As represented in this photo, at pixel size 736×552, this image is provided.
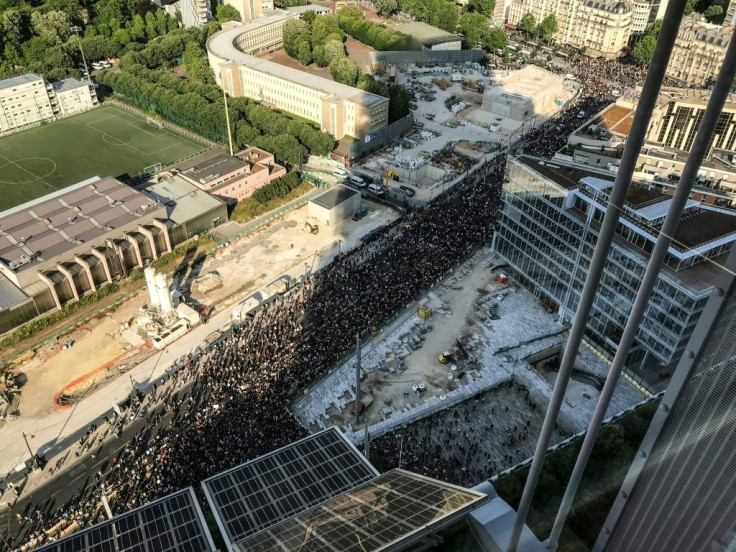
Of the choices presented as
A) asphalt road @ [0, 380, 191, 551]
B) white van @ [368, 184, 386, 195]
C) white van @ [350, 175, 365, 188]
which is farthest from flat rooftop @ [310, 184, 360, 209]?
asphalt road @ [0, 380, 191, 551]

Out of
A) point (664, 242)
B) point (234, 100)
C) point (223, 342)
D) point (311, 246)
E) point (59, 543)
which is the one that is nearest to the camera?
point (664, 242)

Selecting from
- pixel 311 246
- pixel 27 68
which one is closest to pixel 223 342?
pixel 311 246

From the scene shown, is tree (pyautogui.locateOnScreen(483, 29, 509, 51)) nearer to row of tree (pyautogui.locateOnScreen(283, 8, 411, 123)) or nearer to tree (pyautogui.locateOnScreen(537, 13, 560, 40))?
tree (pyautogui.locateOnScreen(537, 13, 560, 40))

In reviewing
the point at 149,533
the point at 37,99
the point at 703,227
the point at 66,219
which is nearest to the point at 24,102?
the point at 37,99

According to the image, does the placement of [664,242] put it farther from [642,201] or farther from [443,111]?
[443,111]

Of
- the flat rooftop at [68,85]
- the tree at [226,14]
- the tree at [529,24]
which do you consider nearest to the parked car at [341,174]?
the flat rooftop at [68,85]

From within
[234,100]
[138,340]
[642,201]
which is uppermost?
[642,201]
